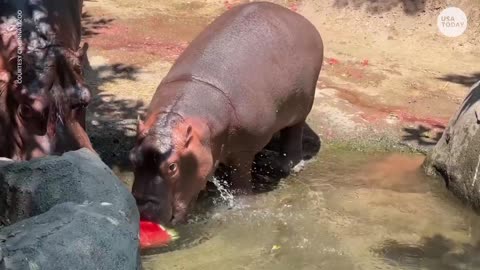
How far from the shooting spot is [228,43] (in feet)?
19.7

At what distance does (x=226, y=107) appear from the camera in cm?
564

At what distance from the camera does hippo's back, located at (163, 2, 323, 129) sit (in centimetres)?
579

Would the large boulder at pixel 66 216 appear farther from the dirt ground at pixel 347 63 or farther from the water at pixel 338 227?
the dirt ground at pixel 347 63

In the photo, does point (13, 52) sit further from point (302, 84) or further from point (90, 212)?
point (302, 84)

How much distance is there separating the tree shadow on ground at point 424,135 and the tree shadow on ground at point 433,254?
5.18 feet

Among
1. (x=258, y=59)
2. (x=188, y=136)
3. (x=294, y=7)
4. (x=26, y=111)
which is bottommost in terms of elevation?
(x=294, y=7)

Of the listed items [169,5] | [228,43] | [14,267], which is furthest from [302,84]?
[169,5]

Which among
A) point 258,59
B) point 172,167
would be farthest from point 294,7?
point 172,167

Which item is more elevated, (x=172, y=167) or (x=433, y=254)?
(x=172, y=167)

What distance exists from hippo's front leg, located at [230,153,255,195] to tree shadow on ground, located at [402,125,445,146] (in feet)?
5.63

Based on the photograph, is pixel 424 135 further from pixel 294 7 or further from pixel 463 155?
pixel 294 7

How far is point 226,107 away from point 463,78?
3879mm

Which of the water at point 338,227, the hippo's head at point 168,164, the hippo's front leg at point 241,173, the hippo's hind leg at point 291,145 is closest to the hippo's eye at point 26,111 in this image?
the hippo's head at point 168,164

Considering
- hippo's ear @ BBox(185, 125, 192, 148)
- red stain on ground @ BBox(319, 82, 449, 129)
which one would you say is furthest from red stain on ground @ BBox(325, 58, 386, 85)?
hippo's ear @ BBox(185, 125, 192, 148)
